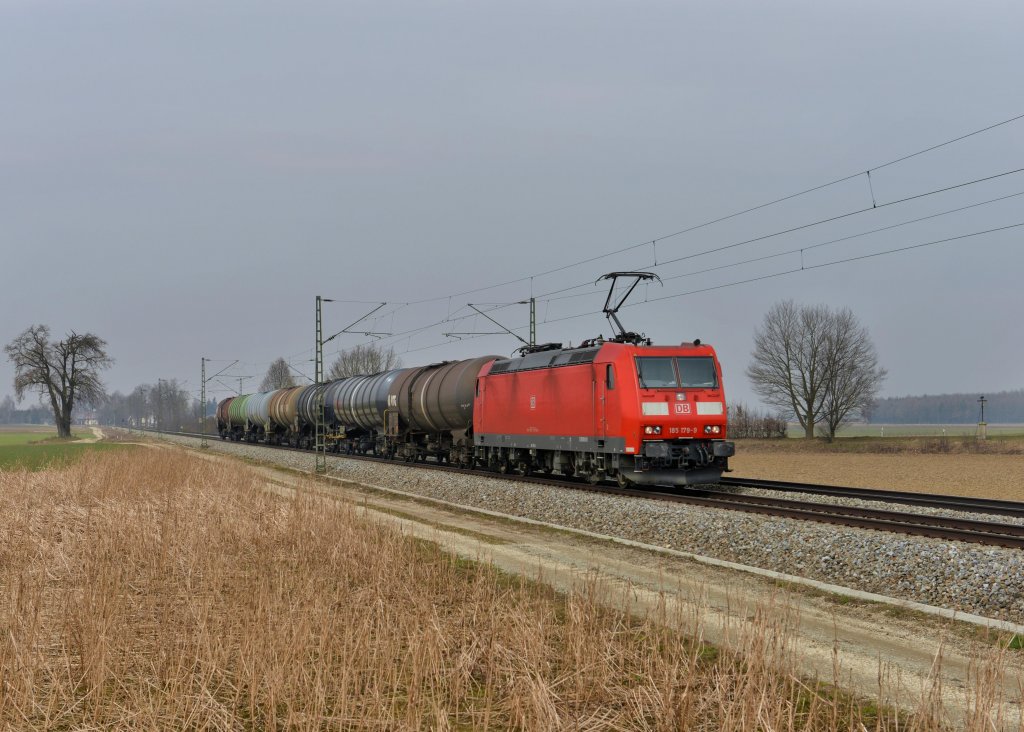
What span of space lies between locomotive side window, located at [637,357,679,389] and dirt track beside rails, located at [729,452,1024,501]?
9.00m

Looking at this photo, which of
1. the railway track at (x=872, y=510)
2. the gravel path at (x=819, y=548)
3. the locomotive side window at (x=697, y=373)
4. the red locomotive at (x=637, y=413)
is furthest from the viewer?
the locomotive side window at (x=697, y=373)

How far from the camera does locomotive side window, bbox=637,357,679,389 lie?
19.8m

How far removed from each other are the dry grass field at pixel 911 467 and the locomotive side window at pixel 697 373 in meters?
8.00

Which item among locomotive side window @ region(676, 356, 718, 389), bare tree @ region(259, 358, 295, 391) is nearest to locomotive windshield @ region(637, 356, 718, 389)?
locomotive side window @ region(676, 356, 718, 389)

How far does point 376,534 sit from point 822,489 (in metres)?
12.0

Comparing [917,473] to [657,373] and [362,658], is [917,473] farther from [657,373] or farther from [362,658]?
[362,658]

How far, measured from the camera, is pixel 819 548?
12.2 meters

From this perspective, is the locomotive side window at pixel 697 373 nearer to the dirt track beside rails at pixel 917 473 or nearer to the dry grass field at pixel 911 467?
the dirt track beside rails at pixel 917 473

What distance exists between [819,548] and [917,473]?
22.5m

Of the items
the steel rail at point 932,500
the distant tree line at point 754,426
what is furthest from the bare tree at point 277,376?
the steel rail at point 932,500

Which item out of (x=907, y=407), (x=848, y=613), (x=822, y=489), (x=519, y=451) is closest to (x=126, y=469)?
(x=519, y=451)

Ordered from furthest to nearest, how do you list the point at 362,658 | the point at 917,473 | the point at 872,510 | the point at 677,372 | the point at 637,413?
1. the point at 917,473
2. the point at 677,372
3. the point at 637,413
4. the point at 872,510
5. the point at 362,658

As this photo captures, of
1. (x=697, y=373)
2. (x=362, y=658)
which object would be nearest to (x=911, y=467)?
(x=697, y=373)

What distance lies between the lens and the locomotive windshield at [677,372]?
65.2 feet
